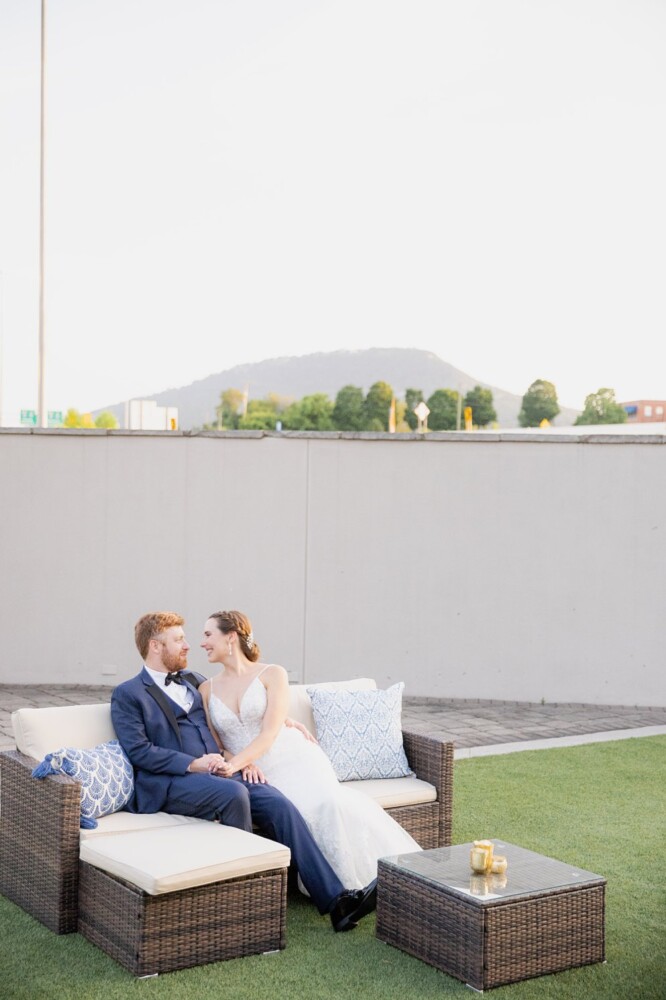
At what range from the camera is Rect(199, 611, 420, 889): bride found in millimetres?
4691

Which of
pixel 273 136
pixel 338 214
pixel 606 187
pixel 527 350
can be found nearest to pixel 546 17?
pixel 606 187

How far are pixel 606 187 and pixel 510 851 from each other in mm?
46168

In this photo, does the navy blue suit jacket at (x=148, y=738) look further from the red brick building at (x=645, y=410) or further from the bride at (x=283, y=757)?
the red brick building at (x=645, y=410)

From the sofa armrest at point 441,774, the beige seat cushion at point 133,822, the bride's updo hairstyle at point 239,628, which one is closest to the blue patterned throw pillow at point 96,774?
the beige seat cushion at point 133,822

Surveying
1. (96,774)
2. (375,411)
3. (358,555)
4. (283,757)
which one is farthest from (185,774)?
(375,411)

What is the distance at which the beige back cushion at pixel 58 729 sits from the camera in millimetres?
4789

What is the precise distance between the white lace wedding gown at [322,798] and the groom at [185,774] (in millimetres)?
69

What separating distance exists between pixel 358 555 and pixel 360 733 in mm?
4776

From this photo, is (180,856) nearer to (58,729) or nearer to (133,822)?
(133,822)

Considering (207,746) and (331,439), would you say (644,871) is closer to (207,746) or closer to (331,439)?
(207,746)

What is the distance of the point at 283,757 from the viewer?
509 centimetres

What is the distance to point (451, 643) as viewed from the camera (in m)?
10.1

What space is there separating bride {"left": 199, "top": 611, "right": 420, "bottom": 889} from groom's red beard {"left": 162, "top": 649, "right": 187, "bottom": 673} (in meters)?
0.16

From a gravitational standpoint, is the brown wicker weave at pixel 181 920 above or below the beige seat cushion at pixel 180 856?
below
